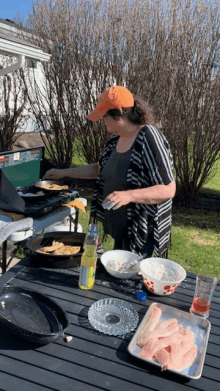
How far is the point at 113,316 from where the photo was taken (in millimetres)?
1544

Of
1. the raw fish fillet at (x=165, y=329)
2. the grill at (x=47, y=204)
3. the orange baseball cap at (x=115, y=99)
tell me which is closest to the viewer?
the raw fish fillet at (x=165, y=329)

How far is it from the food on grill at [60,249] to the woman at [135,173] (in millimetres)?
414

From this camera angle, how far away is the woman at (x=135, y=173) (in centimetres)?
201

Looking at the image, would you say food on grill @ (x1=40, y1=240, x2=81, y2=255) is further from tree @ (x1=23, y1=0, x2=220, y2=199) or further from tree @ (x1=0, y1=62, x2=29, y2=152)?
tree @ (x1=0, y1=62, x2=29, y2=152)

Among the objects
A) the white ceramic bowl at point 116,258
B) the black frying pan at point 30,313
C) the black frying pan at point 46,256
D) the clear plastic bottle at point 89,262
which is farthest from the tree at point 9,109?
the black frying pan at point 30,313

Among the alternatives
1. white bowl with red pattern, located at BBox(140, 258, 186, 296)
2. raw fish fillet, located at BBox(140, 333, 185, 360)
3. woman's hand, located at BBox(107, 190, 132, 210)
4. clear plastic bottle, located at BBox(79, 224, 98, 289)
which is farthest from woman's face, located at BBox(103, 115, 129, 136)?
raw fish fillet, located at BBox(140, 333, 185, 360)

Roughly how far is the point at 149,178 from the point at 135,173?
0.10m

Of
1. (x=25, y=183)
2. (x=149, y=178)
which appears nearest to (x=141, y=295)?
(x=149, y=178)

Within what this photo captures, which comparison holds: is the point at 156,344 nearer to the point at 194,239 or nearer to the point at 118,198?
the point at 118,198

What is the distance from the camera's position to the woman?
2.01 m

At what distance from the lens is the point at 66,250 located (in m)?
2.03

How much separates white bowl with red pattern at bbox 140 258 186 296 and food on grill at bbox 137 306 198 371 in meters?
0.23

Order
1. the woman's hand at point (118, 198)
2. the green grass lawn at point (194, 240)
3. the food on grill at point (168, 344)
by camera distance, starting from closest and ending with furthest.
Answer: the food on grill at point (168, 344), the woman's hand at point (118, 198), the green grass lawn at point (194, 240)

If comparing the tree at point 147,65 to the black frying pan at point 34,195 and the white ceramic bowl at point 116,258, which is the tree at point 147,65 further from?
the white ceramic bowl at point 116,258
